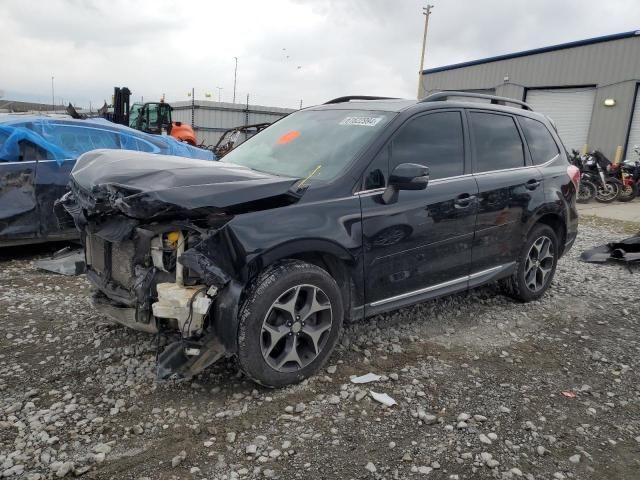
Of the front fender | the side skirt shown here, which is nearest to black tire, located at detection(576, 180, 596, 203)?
the side skirt

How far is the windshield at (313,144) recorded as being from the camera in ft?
11.5

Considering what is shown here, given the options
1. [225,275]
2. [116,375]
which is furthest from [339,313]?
[116,375]

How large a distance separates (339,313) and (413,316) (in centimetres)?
138

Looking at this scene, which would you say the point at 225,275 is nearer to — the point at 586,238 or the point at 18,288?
the point at 18,288

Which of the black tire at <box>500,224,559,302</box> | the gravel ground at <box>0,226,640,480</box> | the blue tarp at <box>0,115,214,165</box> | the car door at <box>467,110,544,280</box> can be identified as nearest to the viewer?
the gravel ground at <box>0,226,640,480</box>

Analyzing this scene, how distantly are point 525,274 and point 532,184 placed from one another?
876 millimetres

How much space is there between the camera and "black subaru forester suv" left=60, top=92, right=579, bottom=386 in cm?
283

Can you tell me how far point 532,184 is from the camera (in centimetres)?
458

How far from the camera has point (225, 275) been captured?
Result: 2.80 metres

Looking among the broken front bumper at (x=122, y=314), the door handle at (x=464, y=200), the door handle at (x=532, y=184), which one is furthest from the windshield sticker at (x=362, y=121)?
the broken front bumper at (x=122, y=314)

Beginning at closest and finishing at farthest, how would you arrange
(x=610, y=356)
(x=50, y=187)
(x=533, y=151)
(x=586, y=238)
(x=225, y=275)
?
1. (x=225, y=275)
2. (x=610, y=356)
3. (x=533, y=151)
4. (x=50, y=187)
5. (x=586, y=238)

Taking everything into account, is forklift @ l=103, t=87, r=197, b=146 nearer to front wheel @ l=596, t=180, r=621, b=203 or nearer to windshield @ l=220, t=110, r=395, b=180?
windshield @ l=220, t=110, r=395, b=180

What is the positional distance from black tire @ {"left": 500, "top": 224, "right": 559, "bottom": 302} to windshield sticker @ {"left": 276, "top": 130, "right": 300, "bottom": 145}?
2.36 m

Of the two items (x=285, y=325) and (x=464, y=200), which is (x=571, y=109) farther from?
(x=285, y=325)
